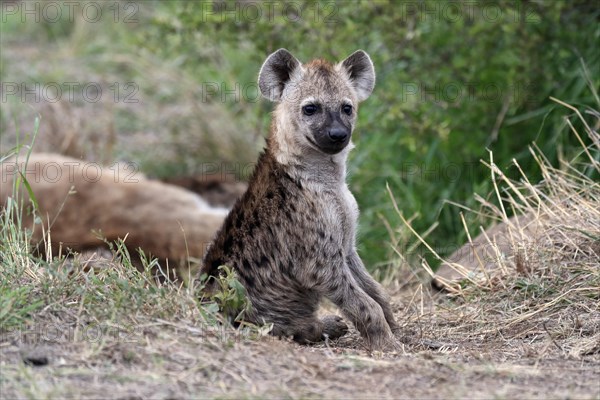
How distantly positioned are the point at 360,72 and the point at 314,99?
544 millimetres

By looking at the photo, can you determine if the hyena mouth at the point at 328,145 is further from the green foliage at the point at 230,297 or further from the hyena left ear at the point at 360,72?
the green foliage at the point at 230,297

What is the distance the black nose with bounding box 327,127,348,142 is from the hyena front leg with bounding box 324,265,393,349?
2.22 feet

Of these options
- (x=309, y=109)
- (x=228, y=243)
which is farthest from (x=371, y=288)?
(x=309, y=109)

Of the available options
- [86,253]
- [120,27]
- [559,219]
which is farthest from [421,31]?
[120,27]

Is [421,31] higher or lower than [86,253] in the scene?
higher

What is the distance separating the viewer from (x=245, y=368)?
12.2ft

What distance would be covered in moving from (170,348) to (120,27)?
29.6ft

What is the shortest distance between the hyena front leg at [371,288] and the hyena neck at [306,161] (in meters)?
0.43

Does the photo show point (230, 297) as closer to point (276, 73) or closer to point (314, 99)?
point (314, 99)

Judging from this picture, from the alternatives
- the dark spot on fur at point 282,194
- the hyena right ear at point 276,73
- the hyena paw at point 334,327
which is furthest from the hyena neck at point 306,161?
the hyena paw at point 334,327

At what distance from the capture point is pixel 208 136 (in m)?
9.41

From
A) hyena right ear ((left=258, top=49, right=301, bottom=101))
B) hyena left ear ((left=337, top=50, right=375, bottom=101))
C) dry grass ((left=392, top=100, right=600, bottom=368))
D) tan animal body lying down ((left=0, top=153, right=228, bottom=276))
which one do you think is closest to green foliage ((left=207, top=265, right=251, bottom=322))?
dry grass ((left=392, top=100, right=600, bottom=368))

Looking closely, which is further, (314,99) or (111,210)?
(111,210)

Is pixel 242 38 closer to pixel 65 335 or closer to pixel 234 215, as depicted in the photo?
pixel 234 215
